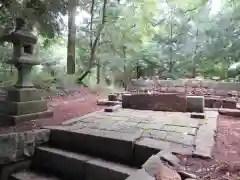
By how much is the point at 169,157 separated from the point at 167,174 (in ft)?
1.09

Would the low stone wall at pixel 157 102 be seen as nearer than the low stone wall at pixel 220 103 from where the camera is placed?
Yes

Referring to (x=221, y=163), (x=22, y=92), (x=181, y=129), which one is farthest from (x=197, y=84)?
(x=221, y=163)

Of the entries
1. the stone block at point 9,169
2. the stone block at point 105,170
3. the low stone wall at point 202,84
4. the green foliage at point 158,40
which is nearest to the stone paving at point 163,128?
the stone block at point 105,170

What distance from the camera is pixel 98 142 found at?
113 inches

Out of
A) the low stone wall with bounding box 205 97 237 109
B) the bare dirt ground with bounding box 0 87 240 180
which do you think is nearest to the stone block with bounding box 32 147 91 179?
the bare dirt ground with bounding box 0 87 240 180

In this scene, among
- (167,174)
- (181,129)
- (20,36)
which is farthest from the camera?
(20,36)

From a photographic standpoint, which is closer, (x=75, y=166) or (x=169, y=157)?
(x=169, y=157)

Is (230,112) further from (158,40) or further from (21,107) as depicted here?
(158,40)

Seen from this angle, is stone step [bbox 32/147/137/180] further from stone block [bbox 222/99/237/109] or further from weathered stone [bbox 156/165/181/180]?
stone block [bbox 222/99/237/109]

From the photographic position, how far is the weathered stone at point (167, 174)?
175 cm

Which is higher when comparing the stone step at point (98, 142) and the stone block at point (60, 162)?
the stone step at point (98, 142)

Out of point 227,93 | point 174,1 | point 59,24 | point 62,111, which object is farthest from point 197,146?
point 174,1

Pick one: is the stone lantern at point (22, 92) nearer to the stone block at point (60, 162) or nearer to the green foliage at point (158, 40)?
the stone block at point (60, 162)

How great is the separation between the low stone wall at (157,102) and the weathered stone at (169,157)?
2487 mm
